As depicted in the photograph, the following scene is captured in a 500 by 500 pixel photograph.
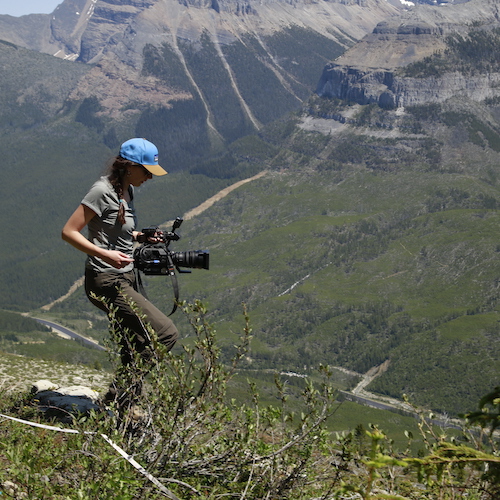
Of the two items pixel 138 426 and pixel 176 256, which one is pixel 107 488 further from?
pixel 176 256

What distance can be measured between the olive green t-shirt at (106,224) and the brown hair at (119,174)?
0.36 feet

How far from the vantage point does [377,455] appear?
25.0 feet

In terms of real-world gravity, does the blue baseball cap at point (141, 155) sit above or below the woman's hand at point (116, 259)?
above

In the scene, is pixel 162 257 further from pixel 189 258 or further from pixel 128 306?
pixel 128 306

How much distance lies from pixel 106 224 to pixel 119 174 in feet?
3.75

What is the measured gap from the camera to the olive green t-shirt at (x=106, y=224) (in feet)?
45.8

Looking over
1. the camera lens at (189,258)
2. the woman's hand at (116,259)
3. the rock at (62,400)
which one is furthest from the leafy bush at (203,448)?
the rock at (62,400)

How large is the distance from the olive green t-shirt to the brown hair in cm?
11

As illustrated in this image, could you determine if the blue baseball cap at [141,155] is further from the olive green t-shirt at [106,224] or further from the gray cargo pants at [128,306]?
the gray cargo pants at [128,306]

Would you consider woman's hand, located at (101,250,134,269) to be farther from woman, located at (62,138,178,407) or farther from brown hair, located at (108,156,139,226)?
brown hair, located at (108,156,139,226)

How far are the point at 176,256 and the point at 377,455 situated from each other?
8.71 meters

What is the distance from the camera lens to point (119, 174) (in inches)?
571

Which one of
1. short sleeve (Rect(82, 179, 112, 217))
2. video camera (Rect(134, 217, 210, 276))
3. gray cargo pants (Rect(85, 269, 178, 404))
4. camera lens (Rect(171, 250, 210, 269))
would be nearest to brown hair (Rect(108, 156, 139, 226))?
short sleeve (Rect(82, 179, 112, 217))

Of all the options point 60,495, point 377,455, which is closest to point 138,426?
point 60,495
